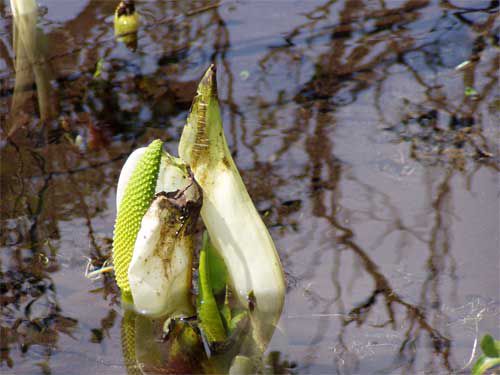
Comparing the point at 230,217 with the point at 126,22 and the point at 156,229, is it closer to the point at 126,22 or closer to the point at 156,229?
the point at 156,229

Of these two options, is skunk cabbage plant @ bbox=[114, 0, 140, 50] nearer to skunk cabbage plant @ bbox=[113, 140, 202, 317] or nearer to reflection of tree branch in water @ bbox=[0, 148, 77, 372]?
reflection of tree branch in water @ bbox=[0, 148, 77, 372]

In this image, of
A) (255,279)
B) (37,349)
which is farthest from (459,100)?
(37,349)

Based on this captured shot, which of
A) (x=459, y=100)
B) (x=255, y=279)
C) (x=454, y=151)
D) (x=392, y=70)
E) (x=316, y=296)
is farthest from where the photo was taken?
(x=392, y=70)

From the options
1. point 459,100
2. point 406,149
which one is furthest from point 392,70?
point 406,149

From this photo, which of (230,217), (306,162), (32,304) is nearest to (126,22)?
(306,162)

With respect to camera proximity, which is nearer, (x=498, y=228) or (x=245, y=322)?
(x=245, y=322)

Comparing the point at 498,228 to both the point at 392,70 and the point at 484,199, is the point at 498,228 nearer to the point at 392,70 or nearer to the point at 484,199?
the point at 484,199

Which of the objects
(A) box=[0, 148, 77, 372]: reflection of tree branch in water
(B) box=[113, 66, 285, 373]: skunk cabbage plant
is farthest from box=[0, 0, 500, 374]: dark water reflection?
(B) box=[113, 66, 285, 373]: skunk cabbage plant

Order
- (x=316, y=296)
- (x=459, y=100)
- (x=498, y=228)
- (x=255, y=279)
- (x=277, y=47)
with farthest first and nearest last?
(x=277, y=47) < (x=459, y=100) < (x=498, y=228) < (x=316, y=296) < (x=255, y=279)

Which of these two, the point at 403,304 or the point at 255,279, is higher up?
the point at 255,279
